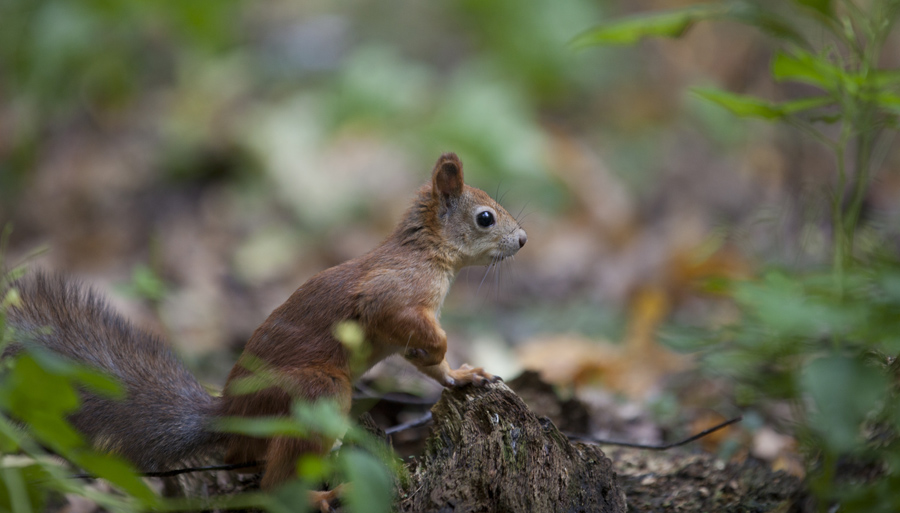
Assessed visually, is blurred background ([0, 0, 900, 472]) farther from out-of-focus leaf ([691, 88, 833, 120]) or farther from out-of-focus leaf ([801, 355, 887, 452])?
out-of-focus leaf ([801, 355, 887, 452])

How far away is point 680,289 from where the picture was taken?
5754 millimetres

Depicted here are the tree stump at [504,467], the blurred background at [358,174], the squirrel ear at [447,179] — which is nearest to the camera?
the tree stump at [504,467]

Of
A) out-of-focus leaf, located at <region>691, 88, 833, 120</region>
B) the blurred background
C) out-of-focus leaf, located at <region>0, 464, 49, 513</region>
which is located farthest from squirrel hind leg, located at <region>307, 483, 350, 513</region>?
the blurred background

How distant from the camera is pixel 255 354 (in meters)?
2.22

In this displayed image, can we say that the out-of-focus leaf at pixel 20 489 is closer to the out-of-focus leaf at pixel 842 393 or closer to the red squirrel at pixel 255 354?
the red squirrel at pixel 255 354

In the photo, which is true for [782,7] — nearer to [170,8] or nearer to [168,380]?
[170,8]

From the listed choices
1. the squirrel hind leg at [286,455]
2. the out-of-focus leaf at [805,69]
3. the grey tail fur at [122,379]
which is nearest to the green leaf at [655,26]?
the out-of-focus leaf at [805,69]

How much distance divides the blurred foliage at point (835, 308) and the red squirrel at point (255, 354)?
94cm

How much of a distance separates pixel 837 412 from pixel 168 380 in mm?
1771

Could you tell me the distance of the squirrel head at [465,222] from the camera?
2719 mm

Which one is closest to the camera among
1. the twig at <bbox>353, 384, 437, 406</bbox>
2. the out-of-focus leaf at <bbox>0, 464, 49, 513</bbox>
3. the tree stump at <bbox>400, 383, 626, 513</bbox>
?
the out-of-focus leaf at <bbox>0, 464, 49, 513</bbox>

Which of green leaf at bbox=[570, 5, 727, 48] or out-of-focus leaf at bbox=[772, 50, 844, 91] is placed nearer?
out-of-focus leaf at bbox=[772, 50, 844, 91]

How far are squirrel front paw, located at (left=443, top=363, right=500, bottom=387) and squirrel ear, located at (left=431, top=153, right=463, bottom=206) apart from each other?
0.65m

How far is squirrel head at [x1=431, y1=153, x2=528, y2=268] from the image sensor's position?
272cm
